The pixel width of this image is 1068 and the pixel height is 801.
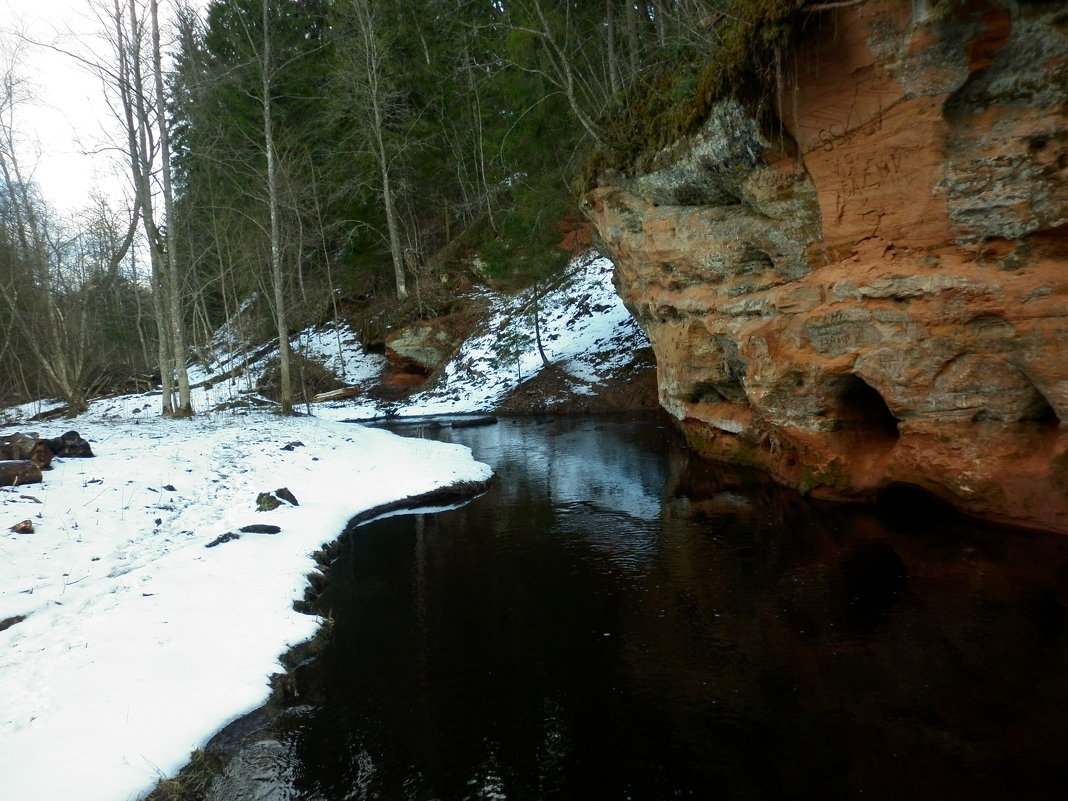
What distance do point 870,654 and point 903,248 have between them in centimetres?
601

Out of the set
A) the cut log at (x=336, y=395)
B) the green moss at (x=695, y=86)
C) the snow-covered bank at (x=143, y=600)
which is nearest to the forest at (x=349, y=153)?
the green moss at (x=695, y=86)

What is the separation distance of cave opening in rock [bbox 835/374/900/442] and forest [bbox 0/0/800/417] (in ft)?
17.6

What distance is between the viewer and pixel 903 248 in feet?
29.7

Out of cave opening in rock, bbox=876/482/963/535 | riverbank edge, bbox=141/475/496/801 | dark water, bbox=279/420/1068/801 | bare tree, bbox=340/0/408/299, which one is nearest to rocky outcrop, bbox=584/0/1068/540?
cave opening in rock, bbox=876/482/963/535

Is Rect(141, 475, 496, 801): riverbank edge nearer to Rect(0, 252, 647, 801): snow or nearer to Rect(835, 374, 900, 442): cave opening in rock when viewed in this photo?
Rect(0, 252, 647, 801): snow

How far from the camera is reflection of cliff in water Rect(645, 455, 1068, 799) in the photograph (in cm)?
435

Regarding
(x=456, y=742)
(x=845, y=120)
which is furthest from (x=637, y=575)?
(x=845, y=120)

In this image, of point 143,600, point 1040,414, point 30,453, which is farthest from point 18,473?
point 1040,414

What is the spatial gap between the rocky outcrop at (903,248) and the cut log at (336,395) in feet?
66.5

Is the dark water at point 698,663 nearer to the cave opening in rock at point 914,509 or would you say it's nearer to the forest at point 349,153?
the cave opening in rock at point 914,509

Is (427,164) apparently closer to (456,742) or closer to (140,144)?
(140,144)

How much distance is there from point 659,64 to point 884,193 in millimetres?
6021

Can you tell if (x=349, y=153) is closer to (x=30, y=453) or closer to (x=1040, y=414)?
(x=30, y=453)

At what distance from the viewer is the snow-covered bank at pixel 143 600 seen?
14.7 feet
